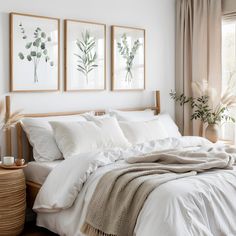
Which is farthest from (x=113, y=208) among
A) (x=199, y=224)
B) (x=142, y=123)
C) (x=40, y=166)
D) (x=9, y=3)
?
(x=9, y=3)

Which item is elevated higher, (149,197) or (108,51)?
(108,51)

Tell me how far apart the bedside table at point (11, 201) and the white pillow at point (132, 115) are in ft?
4.74

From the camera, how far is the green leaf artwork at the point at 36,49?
408 centimetres

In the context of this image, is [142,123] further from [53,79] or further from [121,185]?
[121,185]

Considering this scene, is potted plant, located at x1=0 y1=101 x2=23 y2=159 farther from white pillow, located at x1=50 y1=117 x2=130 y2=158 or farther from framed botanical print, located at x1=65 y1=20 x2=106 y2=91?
framed botanical print, located at x1=65 y1=20 x2=106 y2=91

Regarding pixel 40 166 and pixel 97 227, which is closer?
pixel 97 227

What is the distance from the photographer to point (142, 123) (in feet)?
14.7

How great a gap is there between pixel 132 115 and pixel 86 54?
84 centimetres

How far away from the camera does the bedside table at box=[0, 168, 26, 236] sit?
11.1ft

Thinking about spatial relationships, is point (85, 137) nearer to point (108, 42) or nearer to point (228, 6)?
point (108, 42)

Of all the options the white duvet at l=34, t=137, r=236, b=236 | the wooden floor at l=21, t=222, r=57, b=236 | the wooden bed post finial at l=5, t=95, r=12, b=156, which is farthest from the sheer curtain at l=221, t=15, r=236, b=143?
the wooden bed post finial at l=5, t=95, r=12, b=156

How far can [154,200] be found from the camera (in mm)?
2734

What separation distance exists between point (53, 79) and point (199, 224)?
228 cm

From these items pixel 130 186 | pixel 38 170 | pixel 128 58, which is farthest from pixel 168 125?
pixel 130 186
